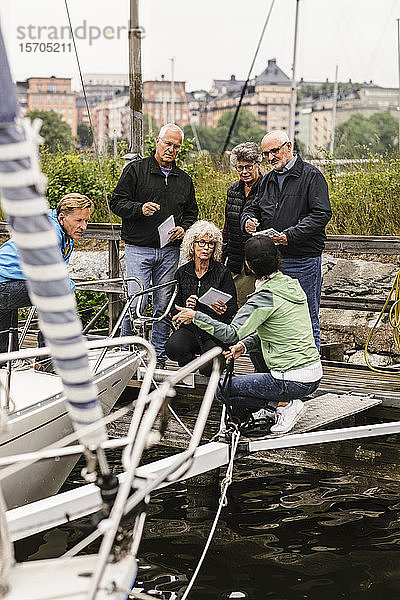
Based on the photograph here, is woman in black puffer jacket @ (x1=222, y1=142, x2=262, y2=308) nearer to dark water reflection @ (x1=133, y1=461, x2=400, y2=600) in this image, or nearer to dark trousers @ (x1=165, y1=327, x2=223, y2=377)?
dark trousers @ (x1=165, y1=327, x2=223, y2=377)

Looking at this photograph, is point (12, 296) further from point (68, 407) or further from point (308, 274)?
point (68, 407)

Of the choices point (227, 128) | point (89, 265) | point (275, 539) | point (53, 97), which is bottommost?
point (227, 128)

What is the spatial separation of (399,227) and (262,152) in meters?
3.22

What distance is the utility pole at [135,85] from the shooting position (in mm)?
7609

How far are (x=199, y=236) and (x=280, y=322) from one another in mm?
1155

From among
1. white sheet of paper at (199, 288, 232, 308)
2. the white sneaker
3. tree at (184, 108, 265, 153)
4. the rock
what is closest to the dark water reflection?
the white sneaker

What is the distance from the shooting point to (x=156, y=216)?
21.2ft

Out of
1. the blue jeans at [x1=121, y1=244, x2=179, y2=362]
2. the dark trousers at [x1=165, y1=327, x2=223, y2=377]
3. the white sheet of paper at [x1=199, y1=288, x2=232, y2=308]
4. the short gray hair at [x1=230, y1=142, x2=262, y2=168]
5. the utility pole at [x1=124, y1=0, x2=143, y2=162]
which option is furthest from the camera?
the utility pole at [x1=124, y1=0, x2=143, y2=162]

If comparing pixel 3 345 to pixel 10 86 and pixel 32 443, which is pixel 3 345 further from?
pixel 10 86

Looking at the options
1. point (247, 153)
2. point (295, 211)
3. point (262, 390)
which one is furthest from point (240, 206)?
point (262, 390)

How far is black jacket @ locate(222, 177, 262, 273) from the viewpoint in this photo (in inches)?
249

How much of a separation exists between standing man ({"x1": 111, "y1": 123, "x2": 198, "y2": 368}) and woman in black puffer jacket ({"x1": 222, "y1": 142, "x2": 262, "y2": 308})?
1.20ft

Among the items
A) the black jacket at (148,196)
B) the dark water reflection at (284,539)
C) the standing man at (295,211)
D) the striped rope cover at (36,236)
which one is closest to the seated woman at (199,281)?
the standing man at (295,211)

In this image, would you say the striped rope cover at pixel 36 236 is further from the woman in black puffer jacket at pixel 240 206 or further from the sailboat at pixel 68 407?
the woman in black puffer jacket at pixel 240 206
